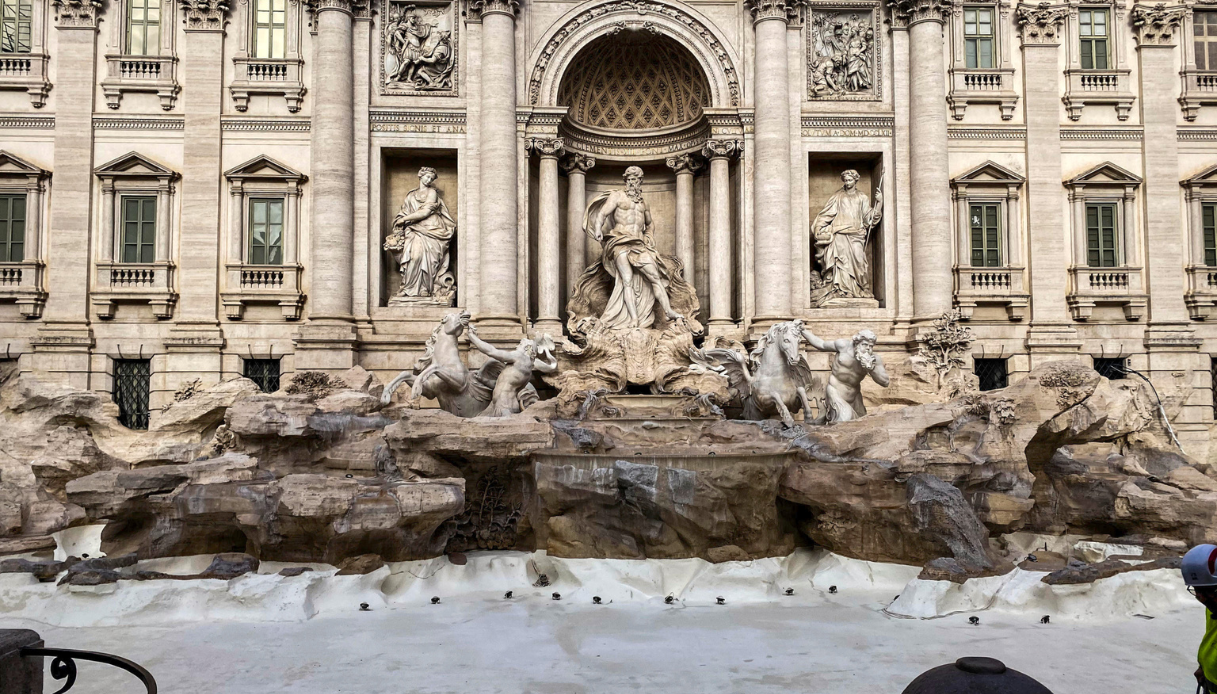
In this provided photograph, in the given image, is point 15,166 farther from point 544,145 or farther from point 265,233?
point 544,145

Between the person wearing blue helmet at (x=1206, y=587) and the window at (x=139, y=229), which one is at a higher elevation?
the window at (x=139, y=229)

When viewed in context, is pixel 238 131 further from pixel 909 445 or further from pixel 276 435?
pixel 909 445

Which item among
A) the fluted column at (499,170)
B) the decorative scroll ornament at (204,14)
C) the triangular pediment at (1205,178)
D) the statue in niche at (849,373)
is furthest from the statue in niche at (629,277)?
the triangular pediment at (1205,178)

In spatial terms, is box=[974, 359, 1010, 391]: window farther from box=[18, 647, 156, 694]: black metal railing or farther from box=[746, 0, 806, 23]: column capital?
box=[18, 647, 156, 694]: black metal railing

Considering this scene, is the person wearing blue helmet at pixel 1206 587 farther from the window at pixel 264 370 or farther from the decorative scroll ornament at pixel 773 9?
the window at pixel 264 370

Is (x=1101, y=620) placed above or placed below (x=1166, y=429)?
below

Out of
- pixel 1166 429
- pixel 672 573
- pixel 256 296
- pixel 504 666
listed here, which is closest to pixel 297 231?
pixel 256 296

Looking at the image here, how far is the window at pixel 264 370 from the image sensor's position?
66.6ft

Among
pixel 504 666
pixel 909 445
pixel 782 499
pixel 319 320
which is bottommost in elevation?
pixel 504 666

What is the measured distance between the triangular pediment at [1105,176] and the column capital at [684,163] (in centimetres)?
935

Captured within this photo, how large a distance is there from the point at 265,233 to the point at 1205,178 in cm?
2371

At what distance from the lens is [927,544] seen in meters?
11.9

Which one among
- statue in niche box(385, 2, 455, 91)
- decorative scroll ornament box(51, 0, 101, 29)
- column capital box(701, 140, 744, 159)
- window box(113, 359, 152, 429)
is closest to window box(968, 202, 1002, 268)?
column capital box(701, 140, 744, 159)

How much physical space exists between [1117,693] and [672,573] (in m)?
5.68
